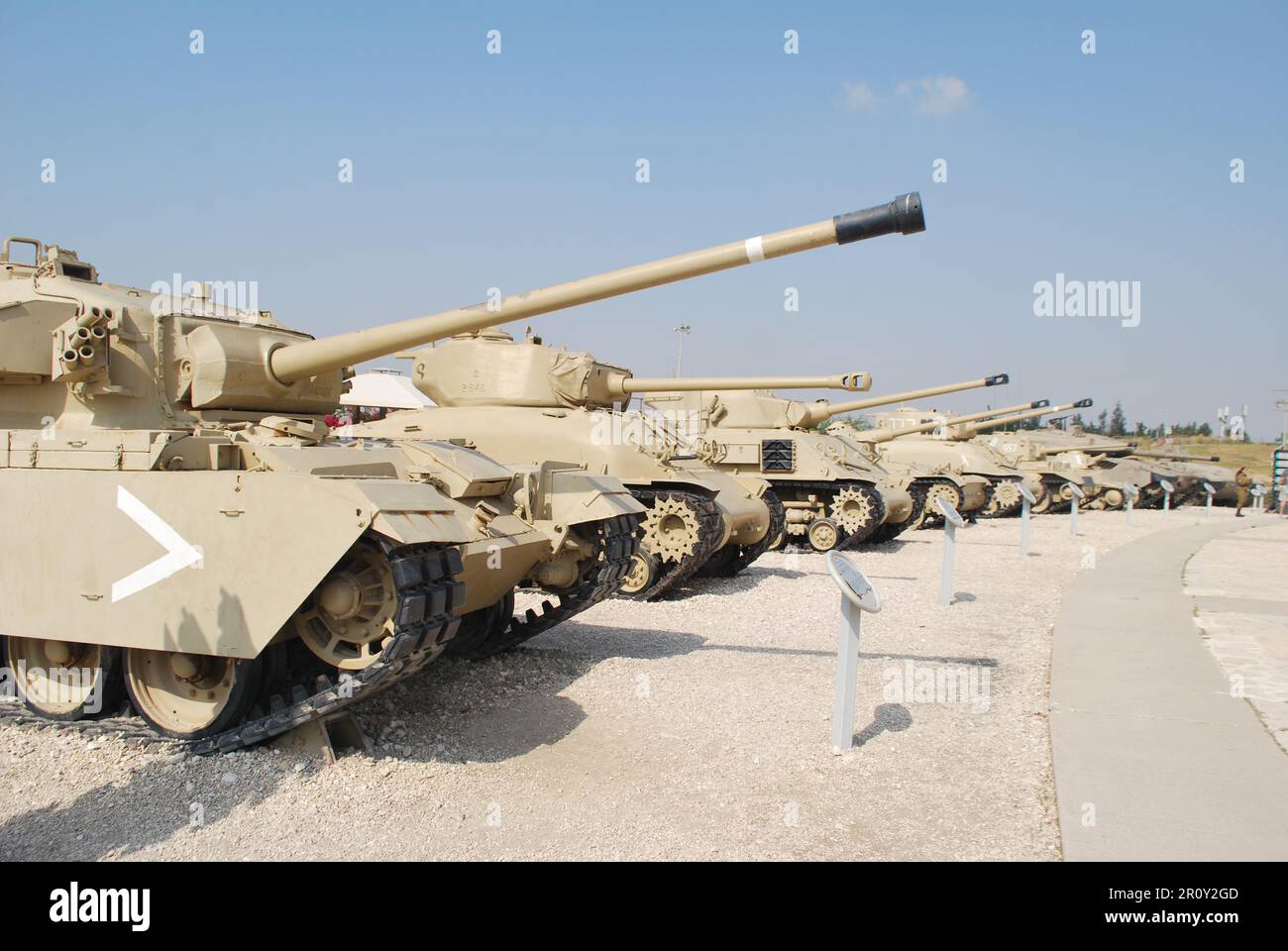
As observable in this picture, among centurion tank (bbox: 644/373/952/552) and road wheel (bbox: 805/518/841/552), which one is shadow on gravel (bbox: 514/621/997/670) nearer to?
centurion tank (bbox: 644/373/952/552)

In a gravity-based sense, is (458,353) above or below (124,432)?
above

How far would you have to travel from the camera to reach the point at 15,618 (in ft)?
19.6

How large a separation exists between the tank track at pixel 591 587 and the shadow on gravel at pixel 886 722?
7.60ft

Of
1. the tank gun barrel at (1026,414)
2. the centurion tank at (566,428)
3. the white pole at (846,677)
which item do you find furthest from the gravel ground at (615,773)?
the tank gun barrel at (1026,414)

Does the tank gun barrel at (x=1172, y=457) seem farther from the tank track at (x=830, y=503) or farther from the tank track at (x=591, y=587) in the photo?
the tank track at (x=591, y=587)

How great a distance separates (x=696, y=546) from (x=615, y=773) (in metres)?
5.64

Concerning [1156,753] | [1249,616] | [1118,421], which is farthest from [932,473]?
[1118,421]

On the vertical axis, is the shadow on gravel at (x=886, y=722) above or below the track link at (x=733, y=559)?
below

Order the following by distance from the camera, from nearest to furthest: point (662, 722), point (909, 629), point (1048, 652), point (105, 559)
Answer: point (105, 559) → point (662, 722) → point (1048, 652) → point (909, 629)

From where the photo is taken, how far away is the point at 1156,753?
557 cm

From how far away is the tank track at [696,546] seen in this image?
11.2m

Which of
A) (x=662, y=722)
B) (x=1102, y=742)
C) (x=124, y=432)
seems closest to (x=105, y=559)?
(x=124, y=432)
